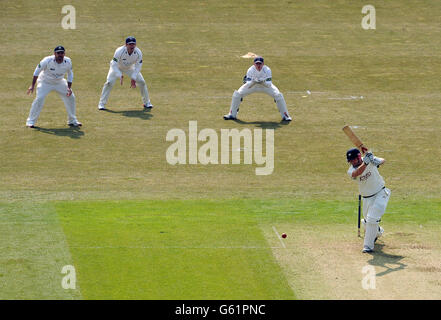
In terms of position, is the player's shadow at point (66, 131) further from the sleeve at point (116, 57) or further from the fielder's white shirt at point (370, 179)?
the fielder's white shirt at point (370, 179)

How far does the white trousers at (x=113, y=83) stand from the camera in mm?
26156

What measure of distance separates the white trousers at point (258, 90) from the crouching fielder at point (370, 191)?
9.68 m

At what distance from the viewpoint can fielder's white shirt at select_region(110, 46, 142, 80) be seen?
26.0 m

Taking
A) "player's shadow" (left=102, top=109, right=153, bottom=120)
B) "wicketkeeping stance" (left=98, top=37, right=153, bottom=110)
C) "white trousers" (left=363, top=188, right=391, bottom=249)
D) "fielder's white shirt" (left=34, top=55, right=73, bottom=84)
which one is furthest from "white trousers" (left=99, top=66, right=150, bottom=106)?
"white trousers" (left=363, top=188, right=391, bottom=249)

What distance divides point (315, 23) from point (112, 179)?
57.6 ft

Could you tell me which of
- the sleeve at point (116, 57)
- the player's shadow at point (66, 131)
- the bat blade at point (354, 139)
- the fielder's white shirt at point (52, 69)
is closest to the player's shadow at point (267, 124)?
the sleeve at point (116, 57)

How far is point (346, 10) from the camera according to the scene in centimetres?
3744

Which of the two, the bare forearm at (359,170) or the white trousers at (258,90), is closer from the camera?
the bare forearm at (359,170)

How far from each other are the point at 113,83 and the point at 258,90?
4.52 meters

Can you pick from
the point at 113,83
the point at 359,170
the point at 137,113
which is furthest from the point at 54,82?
the point at 359,170

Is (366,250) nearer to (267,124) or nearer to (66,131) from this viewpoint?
(267,124)

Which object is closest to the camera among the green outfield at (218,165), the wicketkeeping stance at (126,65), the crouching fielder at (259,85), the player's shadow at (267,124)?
the green outfield at (218,165)

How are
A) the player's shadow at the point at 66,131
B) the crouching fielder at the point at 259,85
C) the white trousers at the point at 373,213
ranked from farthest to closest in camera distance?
1. the crouching fielder at the point at 259,85
2. the player's shadow at the point at 66,131
3. the white trousers at the point at 373,213
